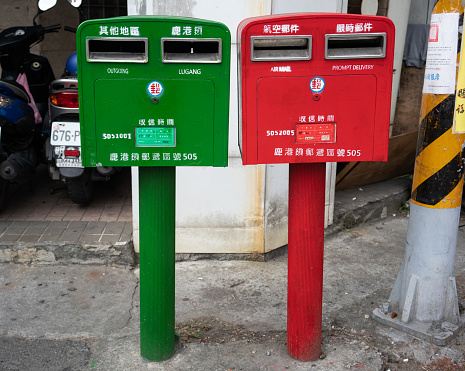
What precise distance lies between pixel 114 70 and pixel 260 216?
2008 mm

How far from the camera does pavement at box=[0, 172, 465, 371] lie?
303 cm

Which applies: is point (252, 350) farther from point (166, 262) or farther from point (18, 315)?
point (18, 315)

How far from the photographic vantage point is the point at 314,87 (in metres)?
2.53

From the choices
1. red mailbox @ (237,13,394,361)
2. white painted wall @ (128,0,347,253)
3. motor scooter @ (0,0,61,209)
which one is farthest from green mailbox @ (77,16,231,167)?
motor scooter @ (0,0,61,209)

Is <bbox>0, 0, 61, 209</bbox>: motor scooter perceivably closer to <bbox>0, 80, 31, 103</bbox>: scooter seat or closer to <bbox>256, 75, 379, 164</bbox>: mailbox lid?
<bbox>0, 80, 31, 103</bbox>: scooter seat

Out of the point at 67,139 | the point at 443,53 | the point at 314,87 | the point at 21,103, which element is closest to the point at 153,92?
the point at 314,87

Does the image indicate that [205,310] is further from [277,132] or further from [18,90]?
[18,90]

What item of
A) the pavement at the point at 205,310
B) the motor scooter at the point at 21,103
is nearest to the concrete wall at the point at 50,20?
the motor scooter at the point at 21,103

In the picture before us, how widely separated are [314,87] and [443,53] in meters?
0.94

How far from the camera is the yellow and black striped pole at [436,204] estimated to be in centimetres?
298

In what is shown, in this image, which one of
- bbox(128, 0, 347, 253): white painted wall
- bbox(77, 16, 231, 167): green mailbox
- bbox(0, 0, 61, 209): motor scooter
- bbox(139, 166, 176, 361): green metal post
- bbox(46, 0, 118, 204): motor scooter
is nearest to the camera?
bbox(77, 16, 231, 167): green mailbox

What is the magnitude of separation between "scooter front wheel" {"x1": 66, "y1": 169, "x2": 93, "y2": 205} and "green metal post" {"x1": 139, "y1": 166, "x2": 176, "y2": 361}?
1.88 m

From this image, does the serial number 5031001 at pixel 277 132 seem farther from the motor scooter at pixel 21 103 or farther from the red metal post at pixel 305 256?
the motor scooter at pixel 21 103

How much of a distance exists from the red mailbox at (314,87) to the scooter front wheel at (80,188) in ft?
7.57
